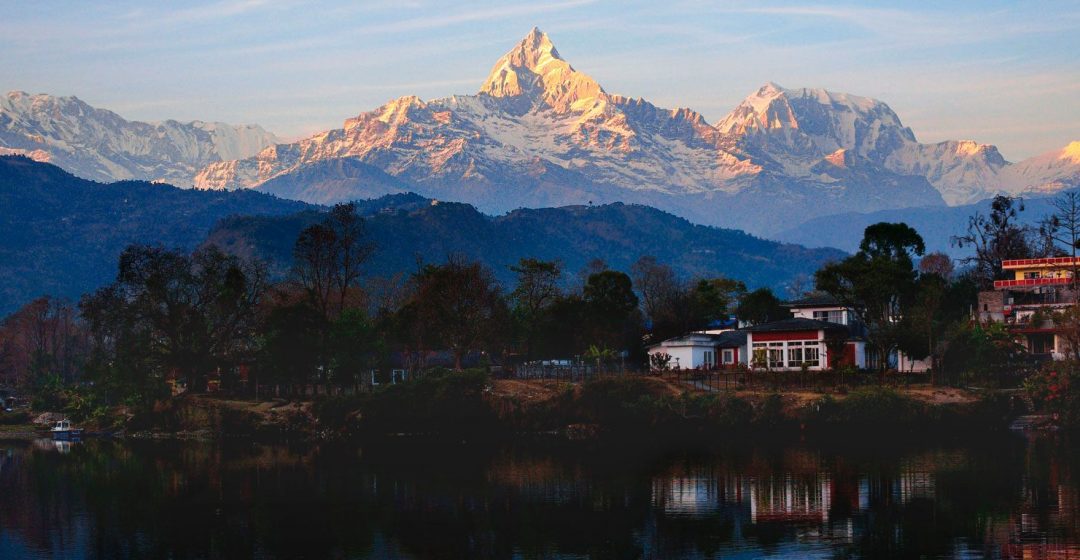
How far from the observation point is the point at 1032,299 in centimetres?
12431

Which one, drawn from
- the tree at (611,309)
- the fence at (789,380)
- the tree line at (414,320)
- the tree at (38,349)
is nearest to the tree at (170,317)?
the tree line at (414,320)

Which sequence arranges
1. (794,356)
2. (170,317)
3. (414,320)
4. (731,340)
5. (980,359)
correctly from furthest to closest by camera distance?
1. (414,320)
2. (731,340)
3. (170,317)
4. (794,356)
5. (980,359)

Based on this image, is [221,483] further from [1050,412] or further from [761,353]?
[1050,412]

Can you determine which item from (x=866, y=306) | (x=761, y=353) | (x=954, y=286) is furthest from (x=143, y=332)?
(x=954, y=286)

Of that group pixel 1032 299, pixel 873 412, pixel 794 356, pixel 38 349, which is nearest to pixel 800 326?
pixel 794 356

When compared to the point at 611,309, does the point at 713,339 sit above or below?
below

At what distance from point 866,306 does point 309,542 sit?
210 feet

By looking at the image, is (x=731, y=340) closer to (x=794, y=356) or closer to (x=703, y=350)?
(x=703, y=350)

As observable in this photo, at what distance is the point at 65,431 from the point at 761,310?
6359 cm

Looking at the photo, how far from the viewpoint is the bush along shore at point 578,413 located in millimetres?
94812

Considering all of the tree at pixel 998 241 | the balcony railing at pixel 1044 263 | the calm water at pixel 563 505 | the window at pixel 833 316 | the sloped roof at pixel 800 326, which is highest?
the tree at pixel 998 241

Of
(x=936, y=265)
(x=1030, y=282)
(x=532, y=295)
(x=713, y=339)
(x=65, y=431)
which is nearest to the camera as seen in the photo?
(x=65, y=431)

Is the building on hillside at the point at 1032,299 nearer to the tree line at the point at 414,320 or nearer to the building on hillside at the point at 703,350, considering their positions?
the tree line at the point at 414,320

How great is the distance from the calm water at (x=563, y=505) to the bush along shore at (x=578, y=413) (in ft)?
27.8
